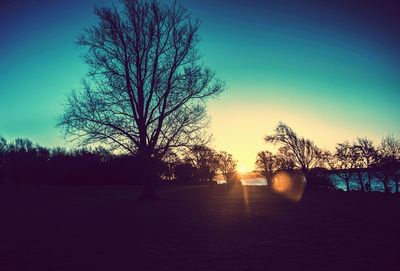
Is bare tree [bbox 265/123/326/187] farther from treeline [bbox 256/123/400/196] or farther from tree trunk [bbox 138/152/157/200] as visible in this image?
tree trunk [bbox 138/152/157/200]

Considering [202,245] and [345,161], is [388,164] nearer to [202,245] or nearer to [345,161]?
[345,161]

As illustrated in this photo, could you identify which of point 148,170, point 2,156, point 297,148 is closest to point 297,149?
point 297,148

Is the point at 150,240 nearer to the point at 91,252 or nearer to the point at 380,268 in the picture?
the point at 91,252

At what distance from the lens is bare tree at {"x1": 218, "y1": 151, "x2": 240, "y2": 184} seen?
351 feet

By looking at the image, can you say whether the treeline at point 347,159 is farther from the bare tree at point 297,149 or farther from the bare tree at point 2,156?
the bare tree at point 2,156

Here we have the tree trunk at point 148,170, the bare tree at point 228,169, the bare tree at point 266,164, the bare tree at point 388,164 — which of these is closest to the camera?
the tree trunk at point 148,170

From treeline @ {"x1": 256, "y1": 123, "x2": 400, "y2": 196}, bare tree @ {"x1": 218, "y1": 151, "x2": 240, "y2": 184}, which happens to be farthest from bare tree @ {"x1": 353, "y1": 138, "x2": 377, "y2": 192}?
bare tree @ {"x1": 218, "y1": 151, "x2": 240, "y2": 184}

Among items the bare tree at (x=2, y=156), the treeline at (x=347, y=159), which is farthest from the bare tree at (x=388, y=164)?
the bare tree at (x=2, y=156)

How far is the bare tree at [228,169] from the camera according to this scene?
107 metres

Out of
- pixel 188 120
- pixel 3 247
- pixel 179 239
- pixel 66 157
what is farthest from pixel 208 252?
pixel 66 157

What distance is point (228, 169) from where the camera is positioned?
110 m

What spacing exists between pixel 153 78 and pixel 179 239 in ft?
49.2

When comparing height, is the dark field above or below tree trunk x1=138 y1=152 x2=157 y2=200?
below

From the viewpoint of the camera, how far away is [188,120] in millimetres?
20656
